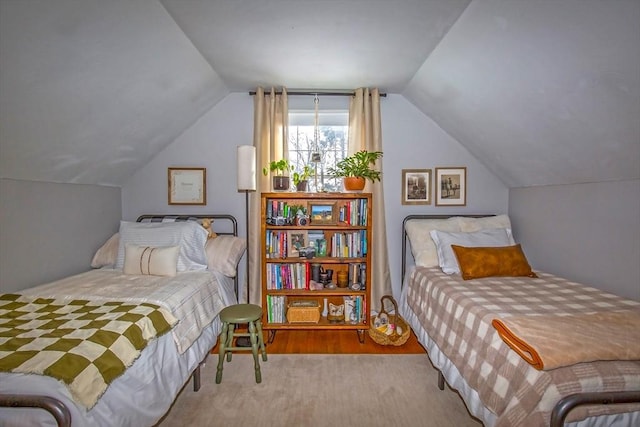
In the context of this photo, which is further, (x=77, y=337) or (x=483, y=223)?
(x=483, y=223)

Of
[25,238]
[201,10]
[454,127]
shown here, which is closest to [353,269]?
[454,127]

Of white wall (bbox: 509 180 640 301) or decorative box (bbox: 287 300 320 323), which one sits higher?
white wall (bbox: 509 180 640 301)

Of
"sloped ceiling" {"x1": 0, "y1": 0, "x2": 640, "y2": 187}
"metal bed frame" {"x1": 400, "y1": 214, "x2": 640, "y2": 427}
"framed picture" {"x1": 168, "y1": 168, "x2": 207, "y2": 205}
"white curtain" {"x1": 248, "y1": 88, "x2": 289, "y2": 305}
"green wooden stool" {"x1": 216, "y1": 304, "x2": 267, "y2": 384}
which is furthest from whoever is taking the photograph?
"framed picture" {"x1": 168, "y1": 168, "x2": 207, "y2": 205}

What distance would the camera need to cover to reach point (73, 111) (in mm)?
2139

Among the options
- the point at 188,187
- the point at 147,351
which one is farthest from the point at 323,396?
the point at 188,187

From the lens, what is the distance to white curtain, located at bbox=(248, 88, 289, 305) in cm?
335

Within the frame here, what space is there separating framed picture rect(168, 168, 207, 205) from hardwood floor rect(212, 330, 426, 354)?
1.52m

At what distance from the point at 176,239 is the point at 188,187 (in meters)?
0.85

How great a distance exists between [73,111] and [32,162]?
498 mm

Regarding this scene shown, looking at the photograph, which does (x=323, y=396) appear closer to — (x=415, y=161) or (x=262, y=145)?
(x=262, y=145)

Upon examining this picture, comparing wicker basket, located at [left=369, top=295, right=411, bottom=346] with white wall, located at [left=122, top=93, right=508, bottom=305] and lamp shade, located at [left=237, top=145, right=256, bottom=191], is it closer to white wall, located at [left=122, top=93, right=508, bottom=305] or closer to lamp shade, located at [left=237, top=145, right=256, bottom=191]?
white wall, located at [left=122, top=93, right=508, bottom=305]

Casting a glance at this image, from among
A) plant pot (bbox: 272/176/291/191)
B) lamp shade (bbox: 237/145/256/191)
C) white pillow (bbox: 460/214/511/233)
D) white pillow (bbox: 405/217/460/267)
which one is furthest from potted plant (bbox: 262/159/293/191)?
white pillow (bbox: 460/214/511/233)

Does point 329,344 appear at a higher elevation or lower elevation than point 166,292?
lower

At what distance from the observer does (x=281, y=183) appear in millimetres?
3102
